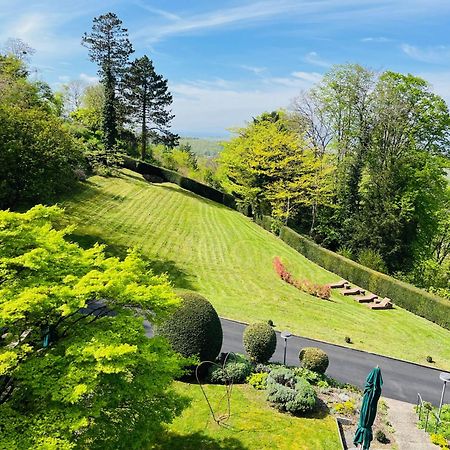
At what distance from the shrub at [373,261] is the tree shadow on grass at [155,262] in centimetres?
1751

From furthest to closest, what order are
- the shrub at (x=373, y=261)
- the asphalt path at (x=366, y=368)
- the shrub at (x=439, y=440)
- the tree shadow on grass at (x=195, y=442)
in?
the shrub at (x=373, y=261) < the asphalt path at (x=366, y=368) < the shrub at (x=439, y=440) < the tree shadow on grass at (x=195, y=442)

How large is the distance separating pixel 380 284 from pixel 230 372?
2183 cm

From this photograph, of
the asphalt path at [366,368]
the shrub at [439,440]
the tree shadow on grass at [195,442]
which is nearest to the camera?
the tree shadow on grass at [195,442]

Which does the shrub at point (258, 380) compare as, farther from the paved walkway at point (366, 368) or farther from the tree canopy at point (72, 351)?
the tree canopy at point (72, 351)

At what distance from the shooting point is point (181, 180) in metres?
59.1

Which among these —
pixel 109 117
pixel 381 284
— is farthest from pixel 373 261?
pixel 109 117

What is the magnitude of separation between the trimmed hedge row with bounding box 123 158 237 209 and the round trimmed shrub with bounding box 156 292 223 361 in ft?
140

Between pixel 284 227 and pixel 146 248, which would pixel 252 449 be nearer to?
pixel 146 248

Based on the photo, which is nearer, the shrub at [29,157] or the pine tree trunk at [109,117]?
the shrub at [29,157]

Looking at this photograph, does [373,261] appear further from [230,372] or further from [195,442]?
[195,442]

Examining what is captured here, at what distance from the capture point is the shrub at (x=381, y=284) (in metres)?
30.6

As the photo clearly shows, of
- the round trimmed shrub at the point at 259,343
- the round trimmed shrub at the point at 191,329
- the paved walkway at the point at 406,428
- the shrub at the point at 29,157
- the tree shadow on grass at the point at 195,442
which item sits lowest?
the paved walkway at the point at 406,428

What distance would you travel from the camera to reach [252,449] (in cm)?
1322

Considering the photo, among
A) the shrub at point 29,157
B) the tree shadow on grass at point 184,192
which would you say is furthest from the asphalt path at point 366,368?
the tree shadow on grass at point 184,192
